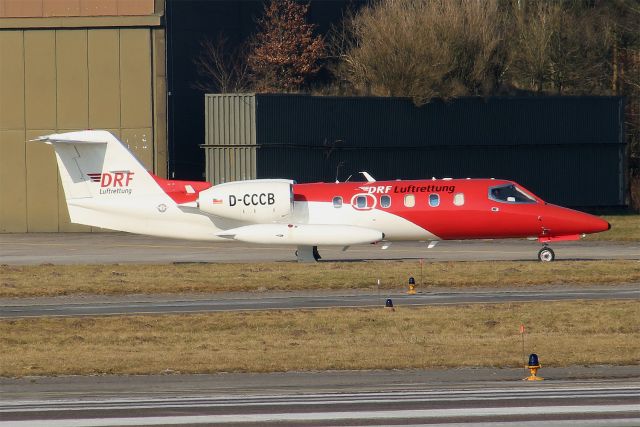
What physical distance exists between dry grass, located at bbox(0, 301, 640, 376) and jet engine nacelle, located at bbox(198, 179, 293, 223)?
10.5 meters

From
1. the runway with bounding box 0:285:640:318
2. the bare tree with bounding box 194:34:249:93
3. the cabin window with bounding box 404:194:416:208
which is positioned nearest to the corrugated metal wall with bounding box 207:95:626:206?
the bare tree with bounding box 194:34:249:93

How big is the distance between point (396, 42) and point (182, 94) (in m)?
10.4

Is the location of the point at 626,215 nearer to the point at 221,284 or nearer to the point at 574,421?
the point at 221,284

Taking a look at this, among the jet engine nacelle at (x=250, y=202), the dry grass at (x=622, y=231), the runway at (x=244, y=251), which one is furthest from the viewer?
the dry grass at (x=622, y=231)

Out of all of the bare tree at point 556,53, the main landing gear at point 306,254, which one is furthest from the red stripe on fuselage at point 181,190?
the bare tree at point 556,53

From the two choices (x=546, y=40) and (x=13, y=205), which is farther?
(x=546, y=40)

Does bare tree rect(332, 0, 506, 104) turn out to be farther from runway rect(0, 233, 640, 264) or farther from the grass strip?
the grass strip

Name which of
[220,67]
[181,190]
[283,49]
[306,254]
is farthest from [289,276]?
[283,49]

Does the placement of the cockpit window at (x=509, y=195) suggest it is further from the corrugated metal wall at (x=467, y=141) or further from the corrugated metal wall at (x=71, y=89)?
the corrugated metal wall at (x=71, y=89)

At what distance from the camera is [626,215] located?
5338cm

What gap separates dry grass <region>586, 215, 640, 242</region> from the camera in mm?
44062

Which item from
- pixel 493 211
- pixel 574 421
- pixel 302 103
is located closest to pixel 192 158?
pixel 302 103

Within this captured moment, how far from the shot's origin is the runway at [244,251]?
37938 mm

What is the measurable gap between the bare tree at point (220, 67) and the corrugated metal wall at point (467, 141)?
7105mm
